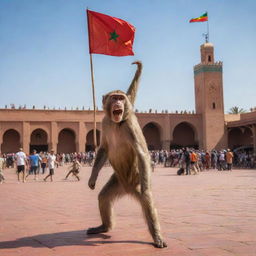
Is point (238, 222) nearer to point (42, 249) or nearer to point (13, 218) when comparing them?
point (42, 249)

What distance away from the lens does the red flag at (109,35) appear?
853cm

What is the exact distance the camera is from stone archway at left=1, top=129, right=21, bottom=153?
3981 cm

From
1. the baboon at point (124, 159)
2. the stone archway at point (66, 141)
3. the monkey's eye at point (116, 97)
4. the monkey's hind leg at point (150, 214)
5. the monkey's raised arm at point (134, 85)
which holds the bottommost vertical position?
the monkey's hind leg at point (150, 214)

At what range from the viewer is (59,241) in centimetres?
365

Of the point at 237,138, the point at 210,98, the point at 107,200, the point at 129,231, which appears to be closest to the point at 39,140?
the point at 210,98

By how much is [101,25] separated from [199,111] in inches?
1472

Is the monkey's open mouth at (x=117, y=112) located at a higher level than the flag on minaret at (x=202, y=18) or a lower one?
lower

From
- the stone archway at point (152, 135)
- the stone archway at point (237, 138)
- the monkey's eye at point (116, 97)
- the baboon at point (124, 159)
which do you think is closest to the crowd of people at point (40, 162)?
the baboon at point (124, 159)

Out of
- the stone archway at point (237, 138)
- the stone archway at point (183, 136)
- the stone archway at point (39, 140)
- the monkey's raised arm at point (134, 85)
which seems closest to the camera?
the monkey's raised arm at point (134, 85)

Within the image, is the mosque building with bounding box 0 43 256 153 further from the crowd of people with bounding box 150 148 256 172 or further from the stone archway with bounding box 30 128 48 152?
the crowd of people with bounding box 150 148 256 172

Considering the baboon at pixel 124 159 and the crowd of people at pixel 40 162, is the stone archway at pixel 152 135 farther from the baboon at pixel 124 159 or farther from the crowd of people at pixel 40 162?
the baboon at pixel 124 159

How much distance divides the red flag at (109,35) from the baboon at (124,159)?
469 cm

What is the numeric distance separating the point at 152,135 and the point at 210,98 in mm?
8154

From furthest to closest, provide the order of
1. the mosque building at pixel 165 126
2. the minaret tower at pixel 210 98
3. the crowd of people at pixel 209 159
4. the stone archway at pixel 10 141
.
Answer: the minaret tower at pixel 210 98 < the stone archway at pixel 10 141 < the mosque building at pixel 165 126 < the crowd of people at pixel 209 159
